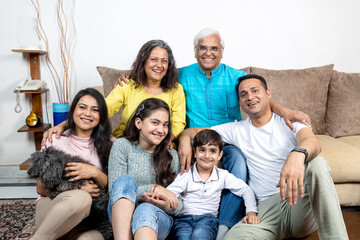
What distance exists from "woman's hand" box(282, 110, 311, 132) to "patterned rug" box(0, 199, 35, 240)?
167 cm

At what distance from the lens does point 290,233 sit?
5.31 feet

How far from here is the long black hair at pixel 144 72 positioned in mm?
2051

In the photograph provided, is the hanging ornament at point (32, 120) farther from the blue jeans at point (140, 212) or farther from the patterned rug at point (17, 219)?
the blue jeans at point (140, 212)

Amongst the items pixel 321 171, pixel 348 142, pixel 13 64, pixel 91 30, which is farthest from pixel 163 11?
pixel 321 171

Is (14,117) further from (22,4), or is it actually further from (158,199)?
(158,199)

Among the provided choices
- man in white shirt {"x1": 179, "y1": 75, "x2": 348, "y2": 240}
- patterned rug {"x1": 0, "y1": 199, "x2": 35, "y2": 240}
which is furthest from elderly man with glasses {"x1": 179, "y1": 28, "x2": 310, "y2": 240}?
patterned rug {"x1": 0, "y1": 199, "x2": 35, "y2": 240}

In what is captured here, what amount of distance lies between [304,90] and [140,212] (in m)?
1.86

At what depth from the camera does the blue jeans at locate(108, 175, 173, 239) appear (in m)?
1.35

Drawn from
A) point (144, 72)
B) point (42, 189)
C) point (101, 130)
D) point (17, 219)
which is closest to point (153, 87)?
point (144, 72)

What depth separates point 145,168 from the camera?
1702mm

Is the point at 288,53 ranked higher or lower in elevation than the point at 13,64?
higher

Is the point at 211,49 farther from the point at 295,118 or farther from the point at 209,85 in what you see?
the point at 295,118

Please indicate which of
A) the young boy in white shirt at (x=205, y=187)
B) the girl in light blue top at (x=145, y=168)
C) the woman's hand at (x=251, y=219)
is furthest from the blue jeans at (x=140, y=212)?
the woman's hand at (x=251, y=219)

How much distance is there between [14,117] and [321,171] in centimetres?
278
